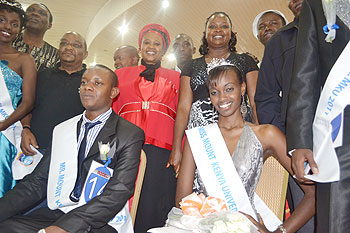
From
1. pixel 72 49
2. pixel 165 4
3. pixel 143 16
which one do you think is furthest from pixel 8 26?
pixel 143 16

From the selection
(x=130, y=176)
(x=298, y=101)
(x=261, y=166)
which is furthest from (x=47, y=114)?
(x=298, y=101)

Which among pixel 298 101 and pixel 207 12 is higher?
pixel 207 12

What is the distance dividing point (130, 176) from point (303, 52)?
3.47ft

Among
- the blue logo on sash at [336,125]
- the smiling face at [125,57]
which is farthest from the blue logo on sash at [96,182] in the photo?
the smiling face at [125,57]

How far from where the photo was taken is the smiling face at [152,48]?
9.02 ft

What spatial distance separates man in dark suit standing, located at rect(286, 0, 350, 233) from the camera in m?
1.23

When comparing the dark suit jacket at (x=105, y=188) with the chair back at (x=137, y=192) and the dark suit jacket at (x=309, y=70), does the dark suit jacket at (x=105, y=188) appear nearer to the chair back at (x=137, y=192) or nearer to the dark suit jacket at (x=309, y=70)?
the chair back at (x=137, y=192)

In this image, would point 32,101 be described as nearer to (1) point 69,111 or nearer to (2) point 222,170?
(1) point 69,111

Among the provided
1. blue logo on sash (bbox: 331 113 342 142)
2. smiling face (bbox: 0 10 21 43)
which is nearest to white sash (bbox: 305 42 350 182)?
blue logo on sash (bbox: 331 113 342 142)

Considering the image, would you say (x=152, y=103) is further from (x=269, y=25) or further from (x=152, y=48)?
(x=269, y=25)

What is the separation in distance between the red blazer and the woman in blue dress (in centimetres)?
65

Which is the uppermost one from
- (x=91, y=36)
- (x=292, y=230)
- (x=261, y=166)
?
(x=91, y=36)

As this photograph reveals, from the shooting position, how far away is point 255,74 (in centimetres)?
239

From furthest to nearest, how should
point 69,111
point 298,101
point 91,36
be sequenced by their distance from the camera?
point 91,36
point 69,111
point 298,101
